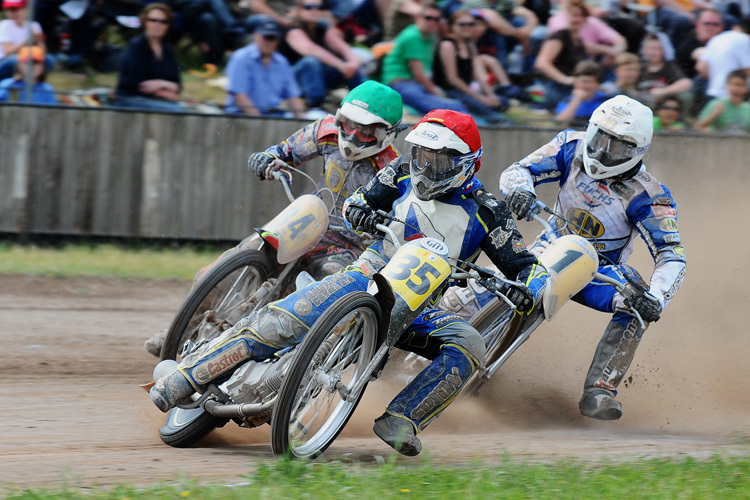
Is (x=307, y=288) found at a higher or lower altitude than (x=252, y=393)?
higher

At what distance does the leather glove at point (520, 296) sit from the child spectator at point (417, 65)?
6078 millimetres

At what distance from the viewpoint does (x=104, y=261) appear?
10867 millimetres

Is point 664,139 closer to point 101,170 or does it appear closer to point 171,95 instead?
point 171,95

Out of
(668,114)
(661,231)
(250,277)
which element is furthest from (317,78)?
(661,231)

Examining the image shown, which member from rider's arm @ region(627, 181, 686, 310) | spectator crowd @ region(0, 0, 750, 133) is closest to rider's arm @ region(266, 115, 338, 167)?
rider's arm @ region(627, 181, 686, 310)

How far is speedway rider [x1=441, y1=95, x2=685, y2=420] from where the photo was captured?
6562 millimetres

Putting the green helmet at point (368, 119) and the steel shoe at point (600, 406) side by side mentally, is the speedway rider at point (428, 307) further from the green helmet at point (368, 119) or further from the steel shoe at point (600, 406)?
the steel shoe at point (600, 406)

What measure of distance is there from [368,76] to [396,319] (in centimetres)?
667

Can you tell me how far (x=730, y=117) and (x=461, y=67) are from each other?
319cm

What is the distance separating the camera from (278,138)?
1145cm

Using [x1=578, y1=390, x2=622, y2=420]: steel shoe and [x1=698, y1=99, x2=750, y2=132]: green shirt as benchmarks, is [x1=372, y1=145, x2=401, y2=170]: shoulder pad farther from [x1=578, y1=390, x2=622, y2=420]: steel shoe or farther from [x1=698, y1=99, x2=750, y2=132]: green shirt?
[x1=698, y1=99, x2=750, y2=132]: green shirt

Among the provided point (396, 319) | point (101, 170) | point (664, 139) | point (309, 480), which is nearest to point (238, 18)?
point (101, 170)

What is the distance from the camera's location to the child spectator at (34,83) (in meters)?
10.5

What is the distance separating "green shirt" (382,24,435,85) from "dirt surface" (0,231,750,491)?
3.31m
